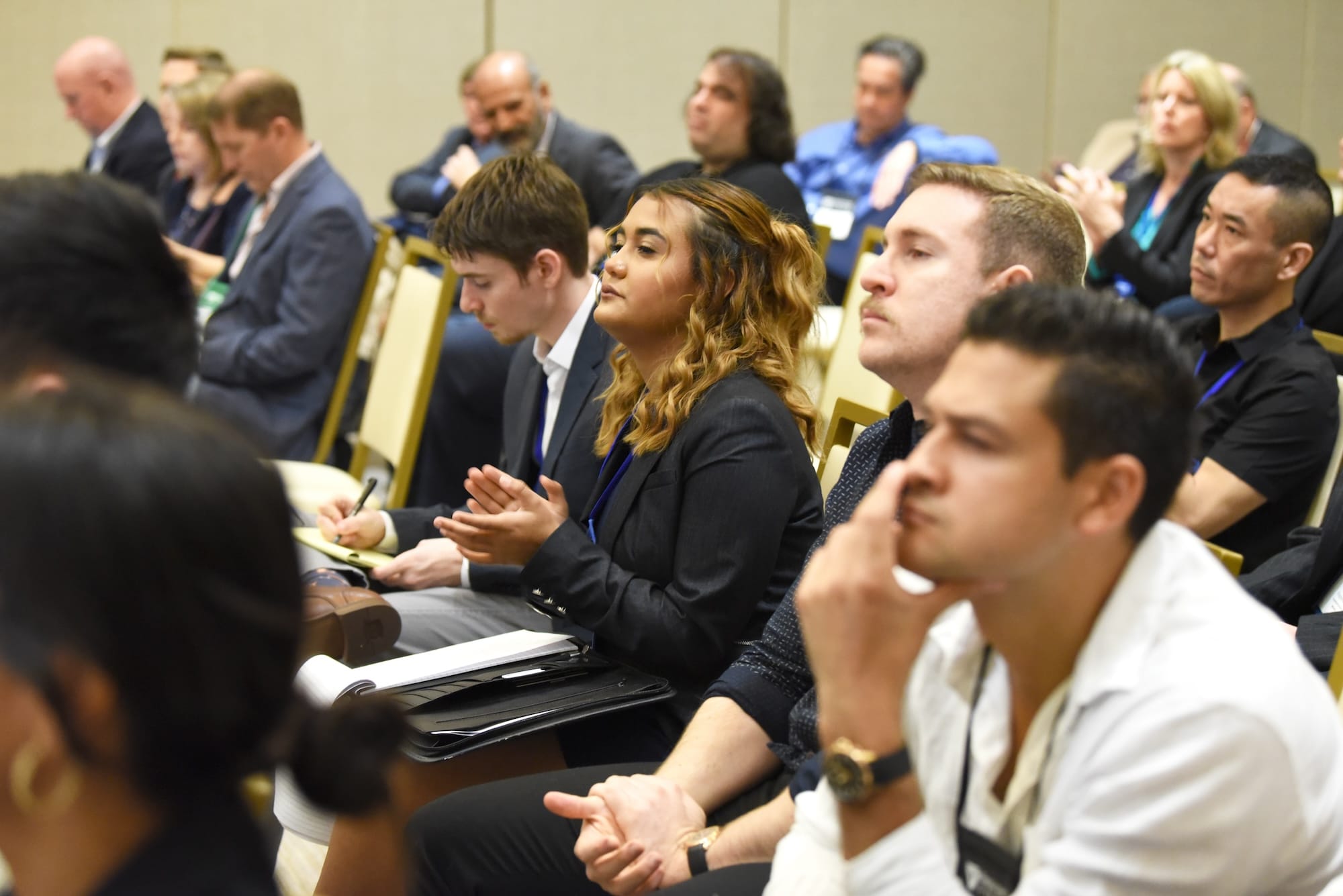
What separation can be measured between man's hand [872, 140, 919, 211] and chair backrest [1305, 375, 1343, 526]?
1.99 m

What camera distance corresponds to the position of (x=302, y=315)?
12.2 feet

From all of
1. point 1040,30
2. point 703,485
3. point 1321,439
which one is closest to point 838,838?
point 703,485

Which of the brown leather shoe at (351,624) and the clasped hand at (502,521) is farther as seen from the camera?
the brown leather shoe at (351,624)

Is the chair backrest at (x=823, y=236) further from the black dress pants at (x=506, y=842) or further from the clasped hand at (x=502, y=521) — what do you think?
the black dress pants at (x=506, y=842)

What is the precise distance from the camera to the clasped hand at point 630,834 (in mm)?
1490

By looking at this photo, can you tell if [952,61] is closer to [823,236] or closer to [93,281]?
[823,236]

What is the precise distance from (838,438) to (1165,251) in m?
2.43

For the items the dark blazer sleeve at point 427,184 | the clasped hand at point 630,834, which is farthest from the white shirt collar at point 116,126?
the clasped hand at point 630,834

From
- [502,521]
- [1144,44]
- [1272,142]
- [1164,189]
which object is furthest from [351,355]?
[1144,44]

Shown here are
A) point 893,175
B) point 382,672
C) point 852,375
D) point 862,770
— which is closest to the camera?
point 862,770

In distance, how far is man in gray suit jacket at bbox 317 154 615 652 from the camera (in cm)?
244

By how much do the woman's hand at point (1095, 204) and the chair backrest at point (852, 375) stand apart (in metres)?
0.78

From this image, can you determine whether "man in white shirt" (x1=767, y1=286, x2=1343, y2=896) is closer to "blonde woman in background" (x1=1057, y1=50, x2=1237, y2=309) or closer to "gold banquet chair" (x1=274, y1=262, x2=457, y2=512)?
"gold banquet chair" (x1=274, y1=262, x2=457, y2=512)

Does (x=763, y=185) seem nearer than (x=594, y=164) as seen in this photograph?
Yes
